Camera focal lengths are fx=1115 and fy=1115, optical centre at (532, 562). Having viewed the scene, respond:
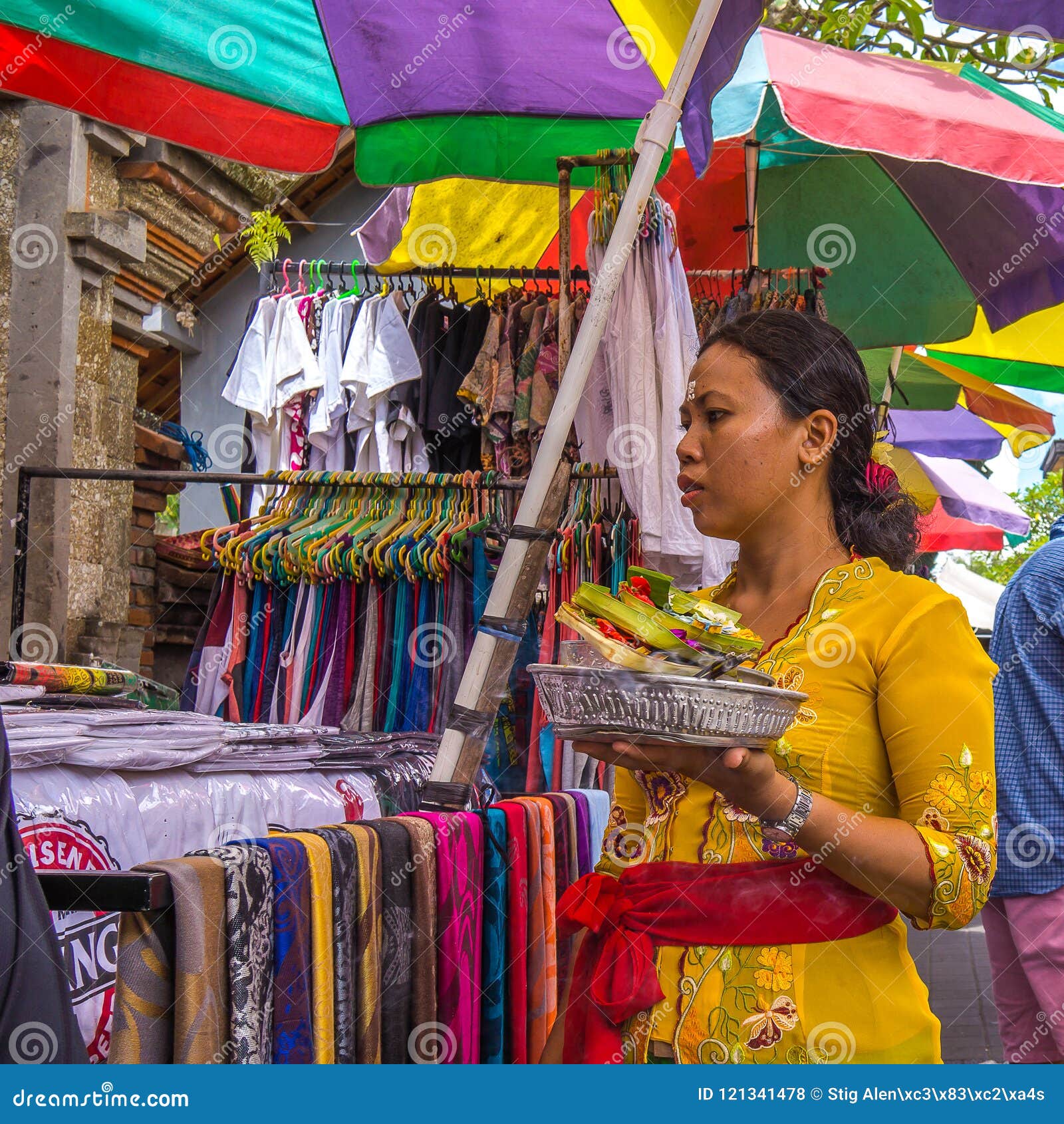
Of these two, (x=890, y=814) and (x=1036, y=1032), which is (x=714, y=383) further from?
(x=1036, y=1032)

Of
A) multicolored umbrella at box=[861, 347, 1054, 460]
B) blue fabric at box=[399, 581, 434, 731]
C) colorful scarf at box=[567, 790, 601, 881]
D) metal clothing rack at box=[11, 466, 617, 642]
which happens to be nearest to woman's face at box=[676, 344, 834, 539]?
colorful scarf at box=[567, 790, 601, 881]

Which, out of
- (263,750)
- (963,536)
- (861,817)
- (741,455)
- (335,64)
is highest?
(335,64)

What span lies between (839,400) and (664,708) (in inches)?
25.5

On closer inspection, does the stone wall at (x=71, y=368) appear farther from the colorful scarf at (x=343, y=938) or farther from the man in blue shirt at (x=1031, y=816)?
the man in blue shirt at (x=1031, y=816)

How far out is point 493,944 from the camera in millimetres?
2180

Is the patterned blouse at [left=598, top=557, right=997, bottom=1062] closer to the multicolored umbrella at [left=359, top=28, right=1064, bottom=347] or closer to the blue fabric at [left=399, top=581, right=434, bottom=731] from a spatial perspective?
the multicolored umbrella at [left=359, top=28, right=1064, bottom=347]

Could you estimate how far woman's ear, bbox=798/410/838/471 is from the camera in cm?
163

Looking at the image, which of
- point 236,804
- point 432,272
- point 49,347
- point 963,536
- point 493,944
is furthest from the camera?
point 963,536

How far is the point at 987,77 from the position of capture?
4.26 meters

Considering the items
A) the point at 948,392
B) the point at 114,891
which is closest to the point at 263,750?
the point at 114,891

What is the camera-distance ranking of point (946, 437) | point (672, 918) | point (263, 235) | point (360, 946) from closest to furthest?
point (672, 918) < point (360, 946) < point (263, 235) < point (946, 437)

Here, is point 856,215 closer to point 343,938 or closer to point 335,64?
point 335,64

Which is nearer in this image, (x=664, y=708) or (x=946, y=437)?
(x=664, y=708)

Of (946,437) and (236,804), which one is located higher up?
(946,437)
